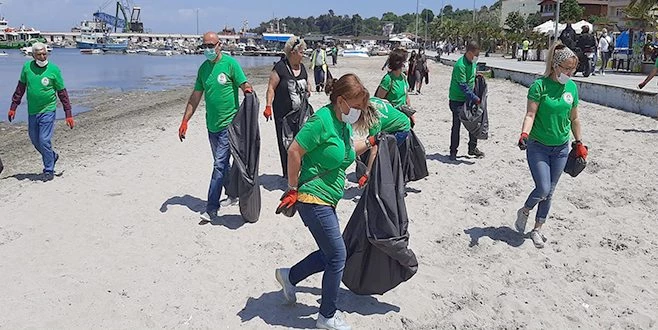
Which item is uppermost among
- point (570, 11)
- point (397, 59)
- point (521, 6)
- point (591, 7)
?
point (521, 6)

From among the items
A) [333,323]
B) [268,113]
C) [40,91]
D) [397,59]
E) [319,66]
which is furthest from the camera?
[319,66]

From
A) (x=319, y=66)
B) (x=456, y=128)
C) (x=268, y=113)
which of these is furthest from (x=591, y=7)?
(x=268, y=113)

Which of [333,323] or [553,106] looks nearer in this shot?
[333,323]

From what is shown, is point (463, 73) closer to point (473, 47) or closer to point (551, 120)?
point (473, 47)

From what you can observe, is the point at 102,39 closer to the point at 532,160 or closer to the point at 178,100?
the point at 178,100

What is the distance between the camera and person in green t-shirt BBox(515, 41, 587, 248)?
16.4 ft

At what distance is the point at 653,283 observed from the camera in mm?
4703

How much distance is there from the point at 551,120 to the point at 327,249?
246 centimetres

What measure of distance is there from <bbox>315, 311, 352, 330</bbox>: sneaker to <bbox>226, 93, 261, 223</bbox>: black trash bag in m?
2.19

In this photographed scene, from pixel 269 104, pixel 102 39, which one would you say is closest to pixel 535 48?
pixel 269 104

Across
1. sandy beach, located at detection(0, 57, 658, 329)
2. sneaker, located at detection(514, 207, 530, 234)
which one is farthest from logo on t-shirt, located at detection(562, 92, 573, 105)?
sandy beach, located at detection(0, 57, 658, 329)

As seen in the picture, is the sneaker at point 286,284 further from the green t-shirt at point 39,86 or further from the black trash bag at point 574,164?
the green t-shirt at point 39,86

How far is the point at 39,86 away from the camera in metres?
7.58

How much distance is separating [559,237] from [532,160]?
0.96m
